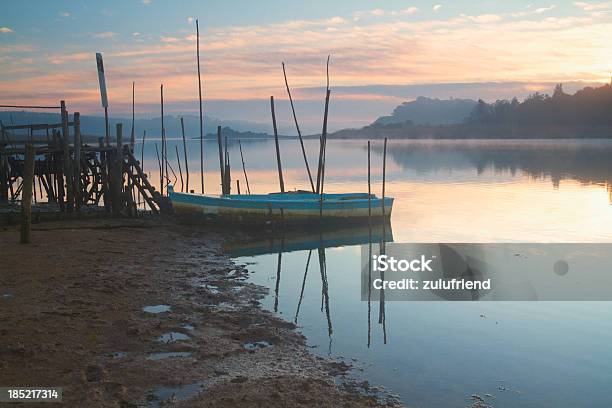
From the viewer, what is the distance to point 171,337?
30.2 feet

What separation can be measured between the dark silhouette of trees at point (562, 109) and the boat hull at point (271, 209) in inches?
5939

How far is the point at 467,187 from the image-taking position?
Result: 42375 millimetres

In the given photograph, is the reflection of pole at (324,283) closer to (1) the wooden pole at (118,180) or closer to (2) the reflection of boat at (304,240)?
(2) the reflection of boat at (304,240)

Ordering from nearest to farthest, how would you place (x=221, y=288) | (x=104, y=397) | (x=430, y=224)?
(x=104, y=397) < (x=221, y=288) < (x=430, y=224)

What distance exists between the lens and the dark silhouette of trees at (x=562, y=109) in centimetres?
15512

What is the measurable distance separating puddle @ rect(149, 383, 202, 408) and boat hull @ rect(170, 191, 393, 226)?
546 inches

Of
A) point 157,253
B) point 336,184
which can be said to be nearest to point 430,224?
point 157,253

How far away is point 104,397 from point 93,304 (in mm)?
3880

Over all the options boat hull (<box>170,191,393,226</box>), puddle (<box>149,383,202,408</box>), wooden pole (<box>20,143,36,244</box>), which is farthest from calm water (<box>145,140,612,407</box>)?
wooden pole (<box>20,143,36,244</box>)

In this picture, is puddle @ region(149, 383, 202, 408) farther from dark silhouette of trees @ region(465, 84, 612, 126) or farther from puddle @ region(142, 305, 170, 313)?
Answer: dark silhouette of trees @ region(465, 84, 612, 126)

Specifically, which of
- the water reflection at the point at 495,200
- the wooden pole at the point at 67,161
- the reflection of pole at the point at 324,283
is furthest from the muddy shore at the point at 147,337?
the water reflection at the point at 495,200

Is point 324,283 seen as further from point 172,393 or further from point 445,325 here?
point 172,393

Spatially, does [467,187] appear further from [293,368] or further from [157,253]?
[293,368]

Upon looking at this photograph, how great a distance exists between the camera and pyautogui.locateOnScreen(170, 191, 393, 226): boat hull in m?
21.1
